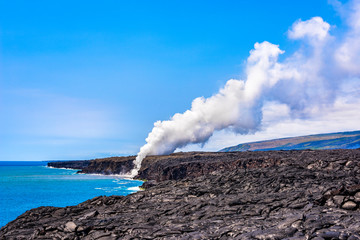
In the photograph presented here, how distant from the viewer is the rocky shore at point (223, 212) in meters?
16.6

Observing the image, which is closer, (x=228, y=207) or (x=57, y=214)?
(x=228, y=207)

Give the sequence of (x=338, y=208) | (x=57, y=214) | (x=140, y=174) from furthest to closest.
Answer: (x=140, y=174)
(x=57, y=214)
(x=338, y=208)

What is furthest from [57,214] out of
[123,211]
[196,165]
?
[196,165]

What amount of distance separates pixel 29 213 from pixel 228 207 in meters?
18.0

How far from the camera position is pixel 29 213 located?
28.9 metres

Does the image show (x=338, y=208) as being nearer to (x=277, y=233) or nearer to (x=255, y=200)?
(x=277, y=233)

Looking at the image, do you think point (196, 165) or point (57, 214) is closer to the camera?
point (57, 214)

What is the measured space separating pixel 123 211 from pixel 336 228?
16910 millimetres

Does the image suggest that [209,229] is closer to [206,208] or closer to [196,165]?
[206,208]

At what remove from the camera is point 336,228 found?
591 inches

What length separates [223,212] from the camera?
2217 centimetres

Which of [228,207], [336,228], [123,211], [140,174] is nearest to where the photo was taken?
[336,228]

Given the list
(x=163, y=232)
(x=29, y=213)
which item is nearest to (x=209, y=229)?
(x=163, y=232)

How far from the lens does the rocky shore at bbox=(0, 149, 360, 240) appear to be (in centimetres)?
1662
